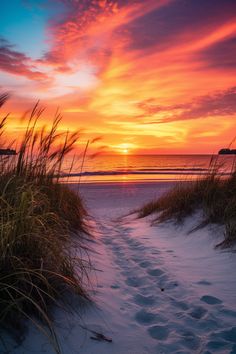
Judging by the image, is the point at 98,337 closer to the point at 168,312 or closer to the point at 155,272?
the point at 168,312

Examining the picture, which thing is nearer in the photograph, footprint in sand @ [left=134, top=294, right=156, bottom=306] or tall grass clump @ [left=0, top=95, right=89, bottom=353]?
tall grass clump @ [left=0, top=95, right=89, bottom=353]

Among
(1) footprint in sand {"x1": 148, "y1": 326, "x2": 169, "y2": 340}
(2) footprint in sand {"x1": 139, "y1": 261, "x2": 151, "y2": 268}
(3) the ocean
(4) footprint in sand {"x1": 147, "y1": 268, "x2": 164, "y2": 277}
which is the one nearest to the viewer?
(1) footprint in sand {"x1": 148, "y1": 326, "x2": 169, "y2": 340}

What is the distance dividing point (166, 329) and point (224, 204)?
9.21 feet

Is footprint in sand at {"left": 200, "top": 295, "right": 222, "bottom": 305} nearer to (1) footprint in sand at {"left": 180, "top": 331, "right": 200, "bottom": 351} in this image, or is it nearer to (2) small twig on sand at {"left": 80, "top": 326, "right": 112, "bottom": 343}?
(1) footprint in sand at {"left": 180, "top": 331, "right": 200, "bottom": 351}

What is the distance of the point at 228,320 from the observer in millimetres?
2393

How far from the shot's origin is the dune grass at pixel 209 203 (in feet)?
14.1

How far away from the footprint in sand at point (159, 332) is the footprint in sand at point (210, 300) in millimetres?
566

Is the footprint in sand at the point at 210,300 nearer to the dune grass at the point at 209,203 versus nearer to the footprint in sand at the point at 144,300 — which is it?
the footprint in sand at the point at 144,300

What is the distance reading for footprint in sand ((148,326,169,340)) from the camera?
2.20 m

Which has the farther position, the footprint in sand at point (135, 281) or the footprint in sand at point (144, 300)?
the footprint in sand at point (135, 281)

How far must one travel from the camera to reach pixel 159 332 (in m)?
2.27

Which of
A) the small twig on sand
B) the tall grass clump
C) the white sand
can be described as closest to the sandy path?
the white sand

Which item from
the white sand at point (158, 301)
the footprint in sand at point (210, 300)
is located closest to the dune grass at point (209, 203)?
the white sand at point (158, 301)

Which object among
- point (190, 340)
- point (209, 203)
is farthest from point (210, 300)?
point (209, 203)
